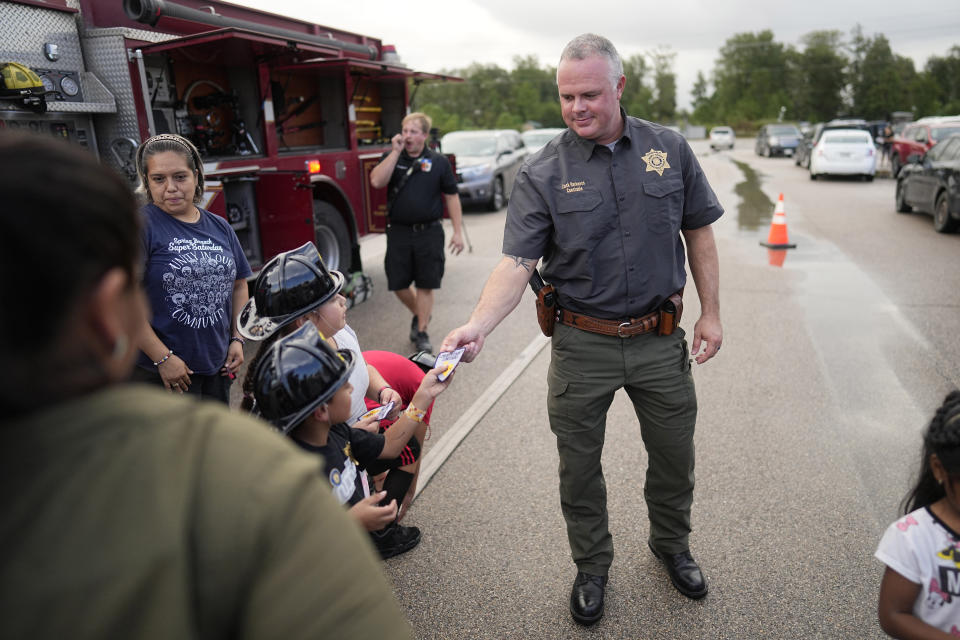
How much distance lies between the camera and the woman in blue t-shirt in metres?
2.91

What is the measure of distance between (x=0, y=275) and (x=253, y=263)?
6346 mm

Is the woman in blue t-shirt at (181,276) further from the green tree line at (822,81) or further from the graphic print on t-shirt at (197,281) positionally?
the green tree line at (822,81)

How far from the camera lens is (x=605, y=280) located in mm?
2707

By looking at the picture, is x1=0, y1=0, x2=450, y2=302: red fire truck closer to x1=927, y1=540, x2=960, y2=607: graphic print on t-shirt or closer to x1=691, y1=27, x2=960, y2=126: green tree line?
x1=927, y1=540, x2=960, y2=607: graphic print on t-shirt

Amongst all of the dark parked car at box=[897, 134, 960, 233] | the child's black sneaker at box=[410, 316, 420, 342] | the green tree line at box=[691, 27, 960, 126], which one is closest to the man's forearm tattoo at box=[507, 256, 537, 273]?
the child's black sneaker at box=[410, 316, 420, 342]

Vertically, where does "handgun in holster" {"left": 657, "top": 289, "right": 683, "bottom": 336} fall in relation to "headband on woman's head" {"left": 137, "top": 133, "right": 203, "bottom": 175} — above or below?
below

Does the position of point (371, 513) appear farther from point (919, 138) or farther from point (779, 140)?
point (779, 140)

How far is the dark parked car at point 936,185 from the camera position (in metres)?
11.0

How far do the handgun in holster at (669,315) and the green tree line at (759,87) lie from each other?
52761 mm

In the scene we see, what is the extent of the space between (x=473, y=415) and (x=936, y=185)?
1081 cm

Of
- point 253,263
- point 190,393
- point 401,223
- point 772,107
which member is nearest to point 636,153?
point 190,393

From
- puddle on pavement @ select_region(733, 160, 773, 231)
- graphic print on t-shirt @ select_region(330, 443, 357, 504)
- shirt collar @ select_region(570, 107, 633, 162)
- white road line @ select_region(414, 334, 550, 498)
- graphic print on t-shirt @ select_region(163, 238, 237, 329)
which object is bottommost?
puddle on pavement @ select_region(733, 160, 773, 231)

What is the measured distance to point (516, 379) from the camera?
17.9 ft

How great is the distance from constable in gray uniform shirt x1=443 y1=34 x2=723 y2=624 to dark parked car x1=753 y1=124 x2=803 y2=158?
34.4m
